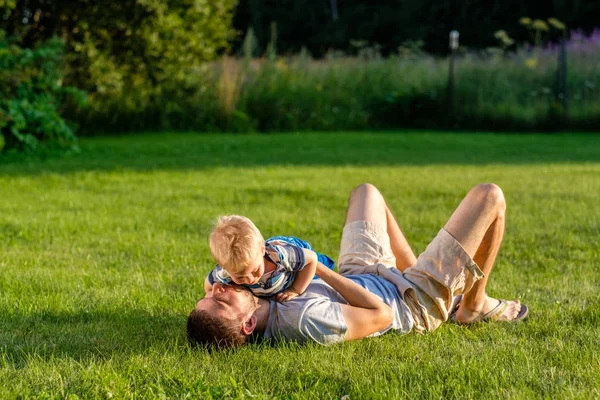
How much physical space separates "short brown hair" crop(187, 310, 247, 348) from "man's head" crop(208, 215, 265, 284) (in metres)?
0.26

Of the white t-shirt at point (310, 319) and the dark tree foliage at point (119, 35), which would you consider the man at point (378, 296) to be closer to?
the white t-shirt at point (310, 319)

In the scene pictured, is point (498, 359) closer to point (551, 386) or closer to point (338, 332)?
point (551, 386)

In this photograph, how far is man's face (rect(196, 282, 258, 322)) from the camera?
414 centimetres

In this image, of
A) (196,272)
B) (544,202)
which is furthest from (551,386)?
(544,202)

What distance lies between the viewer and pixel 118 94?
20359 mm

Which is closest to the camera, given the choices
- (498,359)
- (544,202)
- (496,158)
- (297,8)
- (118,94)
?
(498,359)

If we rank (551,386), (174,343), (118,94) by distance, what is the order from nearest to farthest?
(551,386), (174,343), (118,94)

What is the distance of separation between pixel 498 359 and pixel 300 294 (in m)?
1.03

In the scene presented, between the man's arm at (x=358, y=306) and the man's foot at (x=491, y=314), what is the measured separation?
625 mm

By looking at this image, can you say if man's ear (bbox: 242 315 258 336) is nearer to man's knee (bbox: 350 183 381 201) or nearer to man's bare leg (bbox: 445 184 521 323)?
man's bare leg (bbox: 445 184 521 323)

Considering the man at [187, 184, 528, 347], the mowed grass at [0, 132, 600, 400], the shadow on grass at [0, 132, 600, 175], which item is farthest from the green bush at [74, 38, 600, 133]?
the man at [187, 184, 528, 347]

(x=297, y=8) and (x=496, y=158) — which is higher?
(x=297, y=8)

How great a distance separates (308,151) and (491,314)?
1087cm

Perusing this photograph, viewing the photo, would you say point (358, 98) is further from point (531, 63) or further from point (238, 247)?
point (238, 247)
